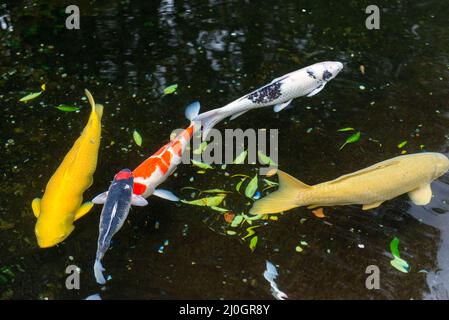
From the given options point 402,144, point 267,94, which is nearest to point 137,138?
point 267,94

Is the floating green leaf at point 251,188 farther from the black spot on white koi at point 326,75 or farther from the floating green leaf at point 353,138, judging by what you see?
the black spot on white koi at point 326,75

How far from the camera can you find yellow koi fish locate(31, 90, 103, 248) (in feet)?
11.6

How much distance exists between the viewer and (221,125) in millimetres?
4586

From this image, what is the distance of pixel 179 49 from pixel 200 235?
239cm

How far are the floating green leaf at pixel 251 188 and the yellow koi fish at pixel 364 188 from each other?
216mm

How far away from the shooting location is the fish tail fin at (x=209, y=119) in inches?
163

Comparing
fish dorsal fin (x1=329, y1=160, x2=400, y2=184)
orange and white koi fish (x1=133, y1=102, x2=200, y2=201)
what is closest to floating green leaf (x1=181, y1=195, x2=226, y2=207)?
orange and white koi fish (x1=133, y1=102, x2=200, y2=201)

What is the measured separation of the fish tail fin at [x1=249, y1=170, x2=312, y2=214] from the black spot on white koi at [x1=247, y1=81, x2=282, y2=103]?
2.82ft

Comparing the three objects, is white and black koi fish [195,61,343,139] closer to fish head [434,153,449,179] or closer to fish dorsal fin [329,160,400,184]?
fish dorsal fin [329,160,400,184]

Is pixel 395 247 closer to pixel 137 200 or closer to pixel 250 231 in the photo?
pixel 250 231

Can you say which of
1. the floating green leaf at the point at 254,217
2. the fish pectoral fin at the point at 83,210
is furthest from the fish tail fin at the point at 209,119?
the fish pectoral fin at the point at 83,210

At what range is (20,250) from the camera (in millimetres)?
3654

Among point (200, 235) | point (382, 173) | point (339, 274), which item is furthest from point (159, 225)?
point (382, 173)

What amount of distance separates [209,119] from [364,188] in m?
1.27
